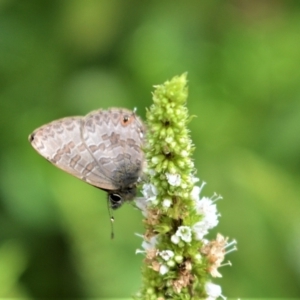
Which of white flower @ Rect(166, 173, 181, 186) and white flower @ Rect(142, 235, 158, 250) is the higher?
white flower @ Rect(166, 173, 181, 186)

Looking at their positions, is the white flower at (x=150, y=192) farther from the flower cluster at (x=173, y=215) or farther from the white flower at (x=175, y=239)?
the white flower at (x=175, y=239)

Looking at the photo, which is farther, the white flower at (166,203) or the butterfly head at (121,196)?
the butterfly head at (121,196)

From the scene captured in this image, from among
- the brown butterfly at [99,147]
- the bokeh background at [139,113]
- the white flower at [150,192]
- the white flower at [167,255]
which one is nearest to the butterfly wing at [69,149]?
the brown butterfly at [99,147]

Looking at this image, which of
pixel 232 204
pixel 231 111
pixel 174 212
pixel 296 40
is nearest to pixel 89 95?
pixel 231 111

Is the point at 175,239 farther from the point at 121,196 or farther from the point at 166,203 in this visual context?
the point at 121,196

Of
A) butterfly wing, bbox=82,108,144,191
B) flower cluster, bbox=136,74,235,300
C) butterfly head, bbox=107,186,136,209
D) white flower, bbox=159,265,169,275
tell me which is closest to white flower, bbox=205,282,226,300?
flower cluster, bbox=136,74,235,300

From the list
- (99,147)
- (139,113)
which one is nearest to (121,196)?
(99,147)

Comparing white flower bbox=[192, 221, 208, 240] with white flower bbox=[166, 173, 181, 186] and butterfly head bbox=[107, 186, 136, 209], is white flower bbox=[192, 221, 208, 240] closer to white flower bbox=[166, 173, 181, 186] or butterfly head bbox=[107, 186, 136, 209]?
white flower bbox=[166, 173, 181, 186]
